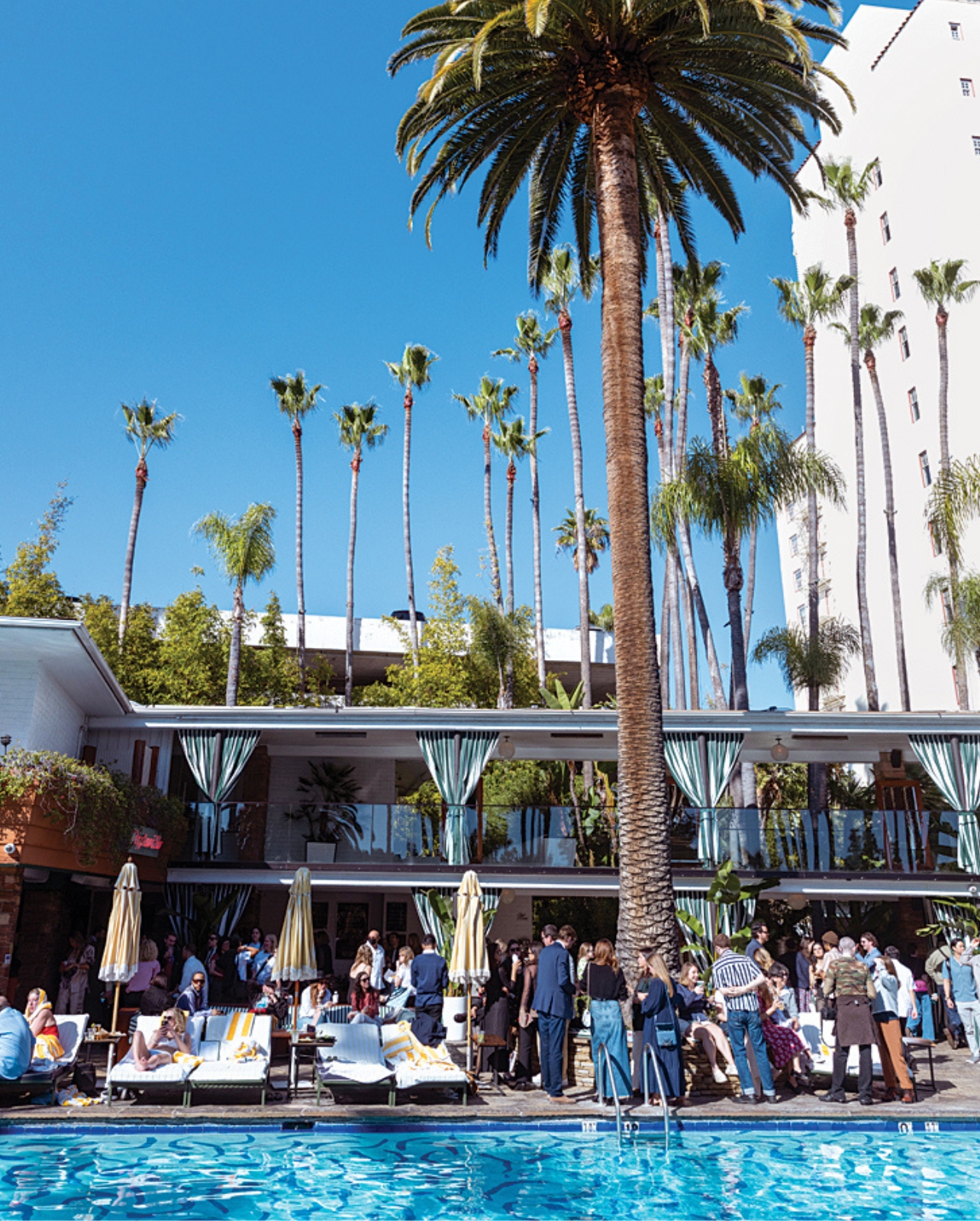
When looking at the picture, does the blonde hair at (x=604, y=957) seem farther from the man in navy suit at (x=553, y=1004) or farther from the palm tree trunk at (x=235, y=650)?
the palm tree trunk at (x=235, y=650)

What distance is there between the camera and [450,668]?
3619 centimetres

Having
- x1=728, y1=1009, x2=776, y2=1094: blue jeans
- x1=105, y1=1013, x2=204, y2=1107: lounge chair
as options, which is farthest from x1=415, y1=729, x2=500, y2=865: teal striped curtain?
x1=105, y1=1013, x2=204, y2=1107: lounge chair

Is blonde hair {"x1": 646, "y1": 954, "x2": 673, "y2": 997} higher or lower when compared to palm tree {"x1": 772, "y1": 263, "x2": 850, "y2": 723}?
lower

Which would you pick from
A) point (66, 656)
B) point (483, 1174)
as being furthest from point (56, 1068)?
point (66, 656)

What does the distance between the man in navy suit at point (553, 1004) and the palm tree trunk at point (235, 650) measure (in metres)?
23.4

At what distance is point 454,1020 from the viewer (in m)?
14.4

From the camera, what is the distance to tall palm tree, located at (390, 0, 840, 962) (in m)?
13.7

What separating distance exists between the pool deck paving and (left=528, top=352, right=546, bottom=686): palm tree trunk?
26.8 meters

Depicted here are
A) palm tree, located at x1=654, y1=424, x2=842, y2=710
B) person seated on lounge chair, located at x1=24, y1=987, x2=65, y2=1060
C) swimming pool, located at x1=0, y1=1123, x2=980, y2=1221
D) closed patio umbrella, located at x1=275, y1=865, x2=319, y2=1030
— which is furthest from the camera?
palm tree, located at x1=654, y1=424, x2=842, y2=710

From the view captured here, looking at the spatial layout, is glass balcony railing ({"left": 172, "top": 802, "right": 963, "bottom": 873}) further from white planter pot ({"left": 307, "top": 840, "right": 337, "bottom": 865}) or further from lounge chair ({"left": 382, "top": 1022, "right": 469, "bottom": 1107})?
lounge chair ({"left": 382, "top": 1022, "right": 469, "bottom": 1107})

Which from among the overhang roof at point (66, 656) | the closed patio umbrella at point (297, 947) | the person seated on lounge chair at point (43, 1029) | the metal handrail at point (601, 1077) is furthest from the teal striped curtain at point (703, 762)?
the person seated on lounge chair at point (43, 1029)

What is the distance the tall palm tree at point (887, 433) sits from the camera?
36263 mm

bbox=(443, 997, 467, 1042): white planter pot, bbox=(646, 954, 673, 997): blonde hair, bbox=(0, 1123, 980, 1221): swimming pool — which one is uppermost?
bbox=(646, 954, 673, 997): blonde hair

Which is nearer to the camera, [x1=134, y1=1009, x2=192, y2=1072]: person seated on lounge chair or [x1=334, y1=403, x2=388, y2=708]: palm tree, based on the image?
[x1=134, y1=1009, x2=192, y2=1072]: person seated on lounge chair
